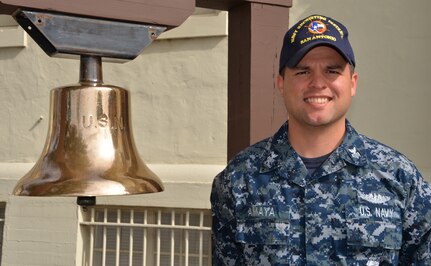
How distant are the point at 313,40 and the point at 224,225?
0.68 meters

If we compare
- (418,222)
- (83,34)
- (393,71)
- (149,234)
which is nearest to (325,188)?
(418,222)

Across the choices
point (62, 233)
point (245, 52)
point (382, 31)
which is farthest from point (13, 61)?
point (245, 52)

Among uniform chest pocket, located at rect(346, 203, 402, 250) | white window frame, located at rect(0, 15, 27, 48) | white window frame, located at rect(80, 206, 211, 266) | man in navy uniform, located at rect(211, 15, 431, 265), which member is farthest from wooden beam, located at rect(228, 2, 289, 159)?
white window frame, located at rect(0, 15, 27, 48)

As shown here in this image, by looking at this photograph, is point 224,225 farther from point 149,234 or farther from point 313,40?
point 149,234

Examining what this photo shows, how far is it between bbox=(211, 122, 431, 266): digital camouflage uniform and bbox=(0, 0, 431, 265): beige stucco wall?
10.2 ft

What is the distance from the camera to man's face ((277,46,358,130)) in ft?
7.80

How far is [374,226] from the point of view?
237cm

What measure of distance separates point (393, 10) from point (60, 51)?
11.8 ft

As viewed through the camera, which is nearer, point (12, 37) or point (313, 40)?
point (313, 40)

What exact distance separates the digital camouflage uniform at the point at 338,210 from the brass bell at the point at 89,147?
0.39m

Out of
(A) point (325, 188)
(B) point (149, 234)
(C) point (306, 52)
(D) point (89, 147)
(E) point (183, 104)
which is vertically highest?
(E) point (183, 104)

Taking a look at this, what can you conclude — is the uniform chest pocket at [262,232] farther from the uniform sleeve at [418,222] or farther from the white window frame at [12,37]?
the white window frame at [12,37]

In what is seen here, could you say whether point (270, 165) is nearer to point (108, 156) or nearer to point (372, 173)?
point (372, 173)

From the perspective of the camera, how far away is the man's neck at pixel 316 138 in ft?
8.02
